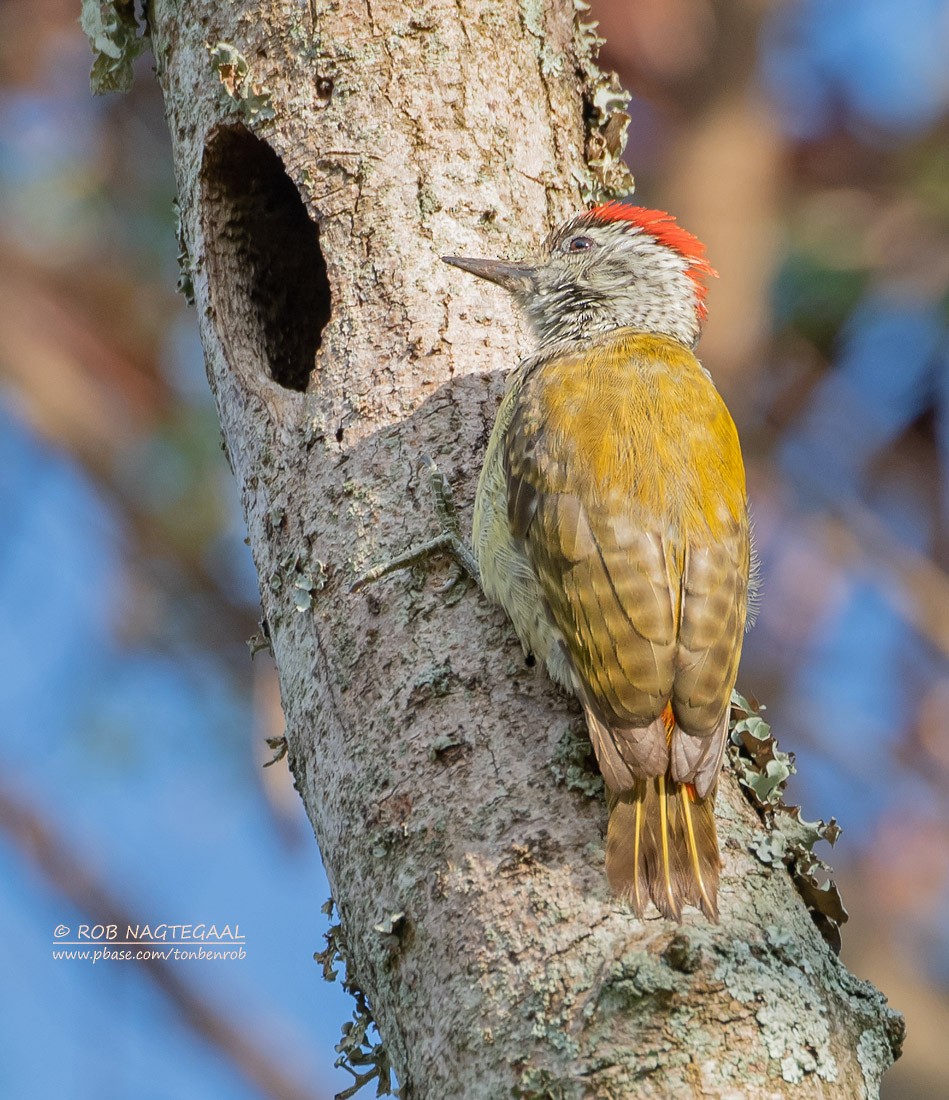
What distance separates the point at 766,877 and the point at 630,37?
719cm

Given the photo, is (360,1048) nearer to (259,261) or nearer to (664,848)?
(664,848)

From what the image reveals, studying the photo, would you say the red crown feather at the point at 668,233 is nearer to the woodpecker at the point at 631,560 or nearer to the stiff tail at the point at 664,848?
the woodpecker at the point at 631,560

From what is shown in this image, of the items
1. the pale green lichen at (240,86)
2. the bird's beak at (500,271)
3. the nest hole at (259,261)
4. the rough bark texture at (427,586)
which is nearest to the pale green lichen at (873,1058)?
the rough bark texture at (427,586)

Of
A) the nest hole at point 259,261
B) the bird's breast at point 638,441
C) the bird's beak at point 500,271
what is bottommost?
the bird's breast at point 638,441

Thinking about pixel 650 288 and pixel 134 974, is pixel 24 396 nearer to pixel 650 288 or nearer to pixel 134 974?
pixel 134 974

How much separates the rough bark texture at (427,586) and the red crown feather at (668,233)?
30 cm

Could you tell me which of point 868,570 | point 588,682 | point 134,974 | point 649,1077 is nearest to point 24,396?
point 134,974

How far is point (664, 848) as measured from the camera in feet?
8.18

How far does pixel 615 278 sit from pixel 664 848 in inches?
93.5

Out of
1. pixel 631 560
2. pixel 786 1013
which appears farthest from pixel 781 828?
pixel 631 560

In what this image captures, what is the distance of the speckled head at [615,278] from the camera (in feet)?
12.8

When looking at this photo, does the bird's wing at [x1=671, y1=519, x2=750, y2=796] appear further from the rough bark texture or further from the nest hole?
the nest hole

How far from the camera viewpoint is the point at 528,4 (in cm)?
390

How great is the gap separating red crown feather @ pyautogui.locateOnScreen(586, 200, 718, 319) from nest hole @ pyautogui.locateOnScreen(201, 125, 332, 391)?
886 mm
